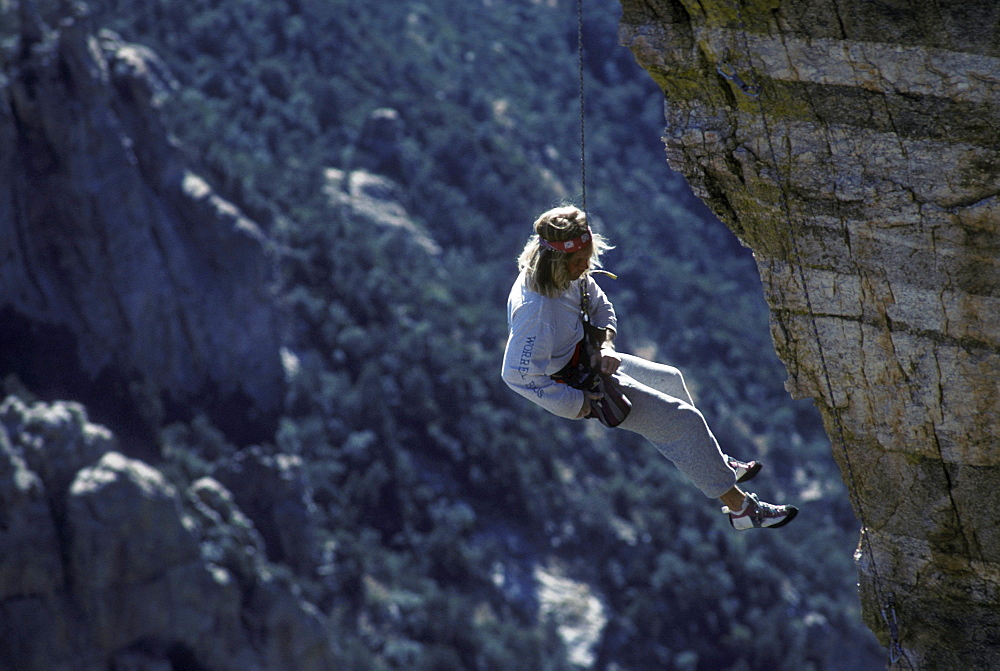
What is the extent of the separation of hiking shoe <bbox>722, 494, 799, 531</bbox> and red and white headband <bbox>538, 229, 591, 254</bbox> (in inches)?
59.1

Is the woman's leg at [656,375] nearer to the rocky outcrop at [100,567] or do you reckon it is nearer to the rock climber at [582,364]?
the rock climber at [582,364]

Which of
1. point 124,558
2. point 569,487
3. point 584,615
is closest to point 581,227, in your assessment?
point 124,558

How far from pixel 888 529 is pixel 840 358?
93 cm

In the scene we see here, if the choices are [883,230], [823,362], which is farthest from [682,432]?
[883,230]

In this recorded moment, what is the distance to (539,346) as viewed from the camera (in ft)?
15.8

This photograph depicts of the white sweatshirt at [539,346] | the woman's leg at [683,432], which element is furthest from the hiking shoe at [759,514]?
the white sweatshirt at [539,346]

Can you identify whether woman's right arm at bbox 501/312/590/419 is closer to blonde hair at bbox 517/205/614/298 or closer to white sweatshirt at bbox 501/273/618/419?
white sweatshirt at bbox 501/273/618/419

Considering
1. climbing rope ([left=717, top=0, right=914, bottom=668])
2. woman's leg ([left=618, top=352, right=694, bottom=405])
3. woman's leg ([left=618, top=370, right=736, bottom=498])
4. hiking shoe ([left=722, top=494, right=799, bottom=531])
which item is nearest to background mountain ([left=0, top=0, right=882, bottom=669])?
woman's leg ([left=618, top=352, right=694, bottom=405])

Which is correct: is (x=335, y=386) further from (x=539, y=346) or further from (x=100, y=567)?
(x=539, y=346)

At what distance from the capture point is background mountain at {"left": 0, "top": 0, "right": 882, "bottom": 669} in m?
19.3

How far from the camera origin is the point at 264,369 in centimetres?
2641

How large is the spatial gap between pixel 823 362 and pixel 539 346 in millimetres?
1347

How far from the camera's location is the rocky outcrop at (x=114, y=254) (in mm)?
21703

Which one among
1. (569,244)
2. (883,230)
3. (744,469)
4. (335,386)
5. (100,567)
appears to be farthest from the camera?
(335,386)
